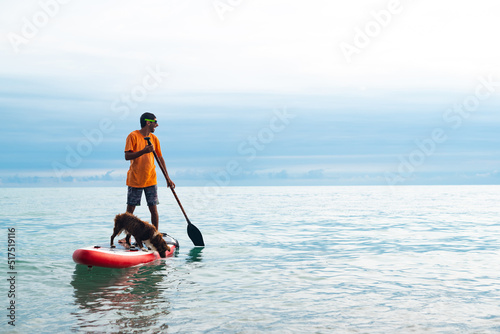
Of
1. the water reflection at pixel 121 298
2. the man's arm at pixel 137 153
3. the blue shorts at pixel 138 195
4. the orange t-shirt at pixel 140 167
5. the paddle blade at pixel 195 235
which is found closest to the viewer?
the water reflection at pixel 121 298

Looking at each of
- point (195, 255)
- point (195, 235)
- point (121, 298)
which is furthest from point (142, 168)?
point (121, 298)

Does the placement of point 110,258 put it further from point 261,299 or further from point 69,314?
point 261,299

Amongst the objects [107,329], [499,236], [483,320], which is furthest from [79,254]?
[499,236]

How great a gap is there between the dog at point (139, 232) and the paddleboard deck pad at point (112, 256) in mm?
149

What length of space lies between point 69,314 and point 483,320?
4850mm

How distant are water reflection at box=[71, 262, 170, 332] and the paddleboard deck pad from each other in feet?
0.44

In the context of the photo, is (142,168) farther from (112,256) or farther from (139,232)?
(112,256)

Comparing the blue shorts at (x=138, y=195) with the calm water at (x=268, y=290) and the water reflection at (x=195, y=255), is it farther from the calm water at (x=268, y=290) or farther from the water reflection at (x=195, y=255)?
the water reflection at (x=195, y=255)

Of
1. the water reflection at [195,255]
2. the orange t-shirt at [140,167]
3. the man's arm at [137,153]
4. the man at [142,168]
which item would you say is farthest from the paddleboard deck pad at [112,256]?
the man's arm at [137,153]

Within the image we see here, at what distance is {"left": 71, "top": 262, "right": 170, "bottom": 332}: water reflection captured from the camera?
5.27m

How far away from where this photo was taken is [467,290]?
6965mm

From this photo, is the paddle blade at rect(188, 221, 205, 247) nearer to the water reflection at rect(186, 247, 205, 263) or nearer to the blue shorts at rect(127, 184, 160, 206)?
the water reflection at rect(186, 247, 205, 263)

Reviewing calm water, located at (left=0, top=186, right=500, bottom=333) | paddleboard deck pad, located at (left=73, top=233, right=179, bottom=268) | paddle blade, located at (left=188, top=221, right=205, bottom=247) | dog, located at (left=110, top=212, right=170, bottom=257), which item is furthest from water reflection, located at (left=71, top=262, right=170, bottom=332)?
paddle blade, located at (left=188, top=221, right=205, bottom=247)

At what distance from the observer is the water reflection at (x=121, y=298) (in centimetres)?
527
